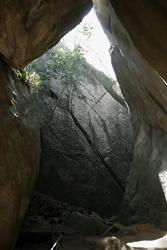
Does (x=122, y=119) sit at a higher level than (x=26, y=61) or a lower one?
lower

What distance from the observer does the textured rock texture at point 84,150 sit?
→ 1650 cm

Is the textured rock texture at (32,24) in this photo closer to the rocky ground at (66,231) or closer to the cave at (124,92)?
the cave at (124,92)

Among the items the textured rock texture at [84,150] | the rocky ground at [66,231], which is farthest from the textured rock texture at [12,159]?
the textured rock texture at [84,150]

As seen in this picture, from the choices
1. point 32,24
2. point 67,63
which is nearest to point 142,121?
point 67,63

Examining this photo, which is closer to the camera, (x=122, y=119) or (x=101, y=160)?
(x=101, y=160)

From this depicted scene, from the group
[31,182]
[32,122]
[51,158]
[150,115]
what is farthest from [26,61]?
[51,158]

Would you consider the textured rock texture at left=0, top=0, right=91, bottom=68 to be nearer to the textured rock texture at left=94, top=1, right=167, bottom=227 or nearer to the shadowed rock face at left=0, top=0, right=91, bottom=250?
the shadowed rock face at left=0, top=0, right=91, bottom=250

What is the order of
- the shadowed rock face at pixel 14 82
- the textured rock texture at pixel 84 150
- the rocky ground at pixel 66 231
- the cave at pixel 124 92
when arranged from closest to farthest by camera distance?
the cave at pixel 124 92 → the shadowed rock face at pixel 14 82 → the rocky ground at pixel 66 231 → the textured rock texture at pixel 84 150

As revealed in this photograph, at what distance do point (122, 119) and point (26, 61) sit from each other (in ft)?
32.1

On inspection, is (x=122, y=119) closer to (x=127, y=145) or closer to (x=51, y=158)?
(x=127, y=145)

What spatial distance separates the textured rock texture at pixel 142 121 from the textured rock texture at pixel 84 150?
69.4 inches

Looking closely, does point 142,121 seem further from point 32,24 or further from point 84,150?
point 32,24

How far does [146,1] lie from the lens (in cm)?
612

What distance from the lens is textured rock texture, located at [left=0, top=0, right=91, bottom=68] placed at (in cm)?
812
